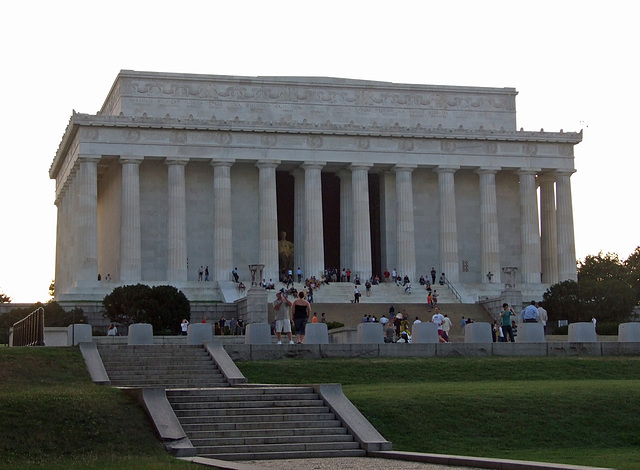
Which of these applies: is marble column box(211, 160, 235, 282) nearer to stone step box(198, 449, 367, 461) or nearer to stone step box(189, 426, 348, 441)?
stone step box(189, 426, 348, 441)

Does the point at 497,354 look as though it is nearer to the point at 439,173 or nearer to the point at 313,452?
the point at 313,452

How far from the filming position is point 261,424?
1055 inches

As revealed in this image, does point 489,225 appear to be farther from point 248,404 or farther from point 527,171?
point 248,404

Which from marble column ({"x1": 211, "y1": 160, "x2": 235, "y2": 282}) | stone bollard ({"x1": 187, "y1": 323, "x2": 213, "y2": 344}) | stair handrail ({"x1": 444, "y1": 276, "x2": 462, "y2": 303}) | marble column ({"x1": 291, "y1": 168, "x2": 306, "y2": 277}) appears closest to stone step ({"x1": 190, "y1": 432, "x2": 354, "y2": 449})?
stone bollard ({"x1": 187, "y1": 323, "x2": 213, "y2": 344})

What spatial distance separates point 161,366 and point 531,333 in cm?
1500

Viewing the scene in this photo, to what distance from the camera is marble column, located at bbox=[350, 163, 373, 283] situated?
78562mm

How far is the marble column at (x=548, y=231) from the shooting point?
83.4 meters

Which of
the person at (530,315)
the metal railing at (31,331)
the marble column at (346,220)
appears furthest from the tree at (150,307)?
the marble column at (346,220)

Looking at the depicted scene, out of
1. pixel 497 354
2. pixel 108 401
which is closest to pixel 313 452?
pixel 108 401

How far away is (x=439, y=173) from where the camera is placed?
81562 millimetres

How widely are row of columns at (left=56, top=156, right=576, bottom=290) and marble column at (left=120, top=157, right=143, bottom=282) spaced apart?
0.21 ft

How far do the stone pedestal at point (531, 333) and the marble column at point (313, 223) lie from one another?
35.4 m

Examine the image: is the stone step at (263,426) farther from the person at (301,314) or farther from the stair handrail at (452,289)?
the stair handrail at (452,289)

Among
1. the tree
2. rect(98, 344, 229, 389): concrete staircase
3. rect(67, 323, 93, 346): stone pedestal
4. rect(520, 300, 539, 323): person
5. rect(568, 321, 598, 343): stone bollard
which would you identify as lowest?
rect(98, 344, 229, 389): concrete staircase
